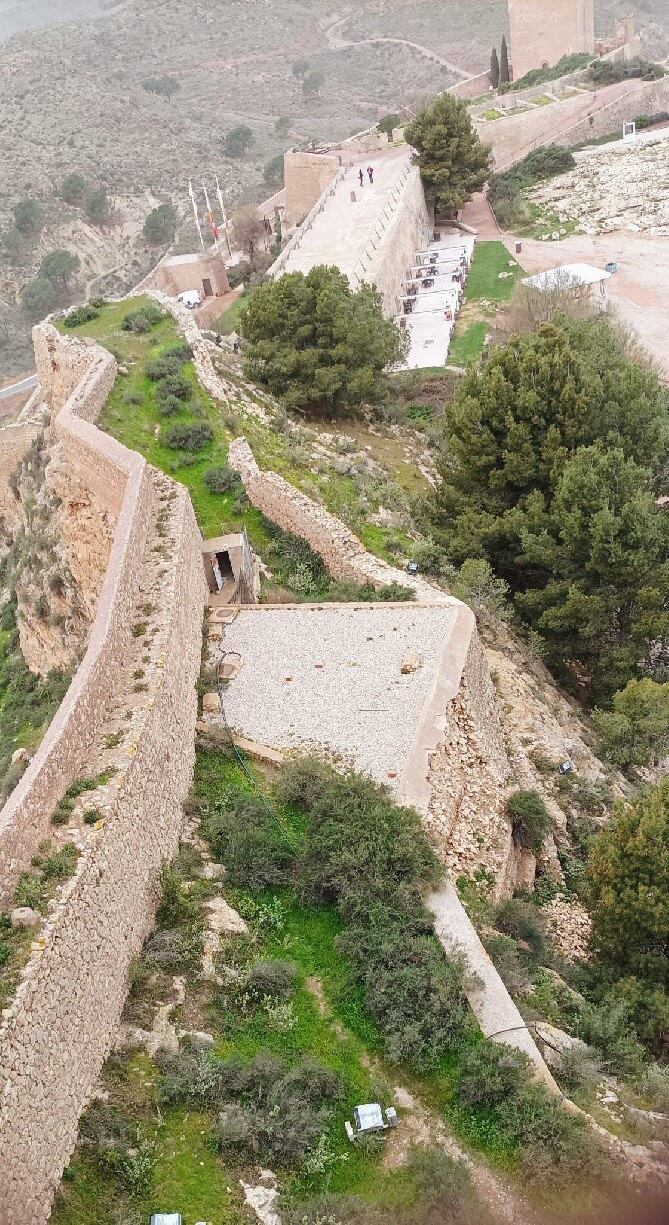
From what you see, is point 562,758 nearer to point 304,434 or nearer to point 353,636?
point 353,636

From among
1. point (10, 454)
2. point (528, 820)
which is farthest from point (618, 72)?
point (528, 820)

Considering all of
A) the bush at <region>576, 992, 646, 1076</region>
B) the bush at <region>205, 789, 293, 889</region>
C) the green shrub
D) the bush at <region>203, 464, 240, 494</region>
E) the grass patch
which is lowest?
the grass patch

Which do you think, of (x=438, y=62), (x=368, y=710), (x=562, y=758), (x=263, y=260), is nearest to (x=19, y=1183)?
(x=368, y=710)

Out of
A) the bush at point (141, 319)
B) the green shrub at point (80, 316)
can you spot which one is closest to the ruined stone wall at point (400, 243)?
the green shrub at point (80, 316)

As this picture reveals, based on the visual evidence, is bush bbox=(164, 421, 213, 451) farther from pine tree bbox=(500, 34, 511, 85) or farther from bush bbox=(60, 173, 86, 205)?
pine tree bbox=(500, 34, 511, 85)

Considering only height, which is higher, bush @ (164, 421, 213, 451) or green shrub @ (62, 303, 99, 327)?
green shrub @ (62, 303, 99, 327)

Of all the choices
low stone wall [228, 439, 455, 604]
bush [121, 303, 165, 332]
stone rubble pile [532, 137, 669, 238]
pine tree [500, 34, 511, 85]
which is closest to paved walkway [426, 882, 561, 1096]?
low stone wall [228, 439, 455, 604]
